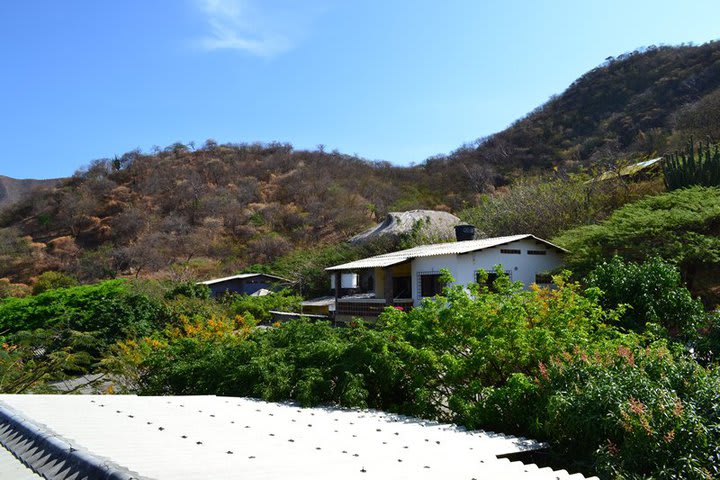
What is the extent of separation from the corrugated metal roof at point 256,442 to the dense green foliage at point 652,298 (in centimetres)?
781

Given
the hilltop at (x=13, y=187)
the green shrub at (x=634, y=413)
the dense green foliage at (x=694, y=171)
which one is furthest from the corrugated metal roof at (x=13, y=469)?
the hilltop at (x=13, y=187)

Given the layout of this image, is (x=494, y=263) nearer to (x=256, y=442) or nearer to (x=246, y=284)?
(x=256, y=442)

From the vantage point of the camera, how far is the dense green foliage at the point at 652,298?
1264cm

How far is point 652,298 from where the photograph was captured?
41.8 feet

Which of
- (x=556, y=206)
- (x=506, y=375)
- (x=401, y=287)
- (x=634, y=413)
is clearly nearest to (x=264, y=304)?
(x=401, y=287)

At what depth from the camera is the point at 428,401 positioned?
762 cm

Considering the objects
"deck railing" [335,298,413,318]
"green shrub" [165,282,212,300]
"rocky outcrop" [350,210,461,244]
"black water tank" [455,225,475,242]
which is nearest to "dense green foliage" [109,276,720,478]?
"deck railing" [335,298,413,318]

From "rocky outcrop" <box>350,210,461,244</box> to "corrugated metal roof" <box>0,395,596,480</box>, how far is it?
25.1 m

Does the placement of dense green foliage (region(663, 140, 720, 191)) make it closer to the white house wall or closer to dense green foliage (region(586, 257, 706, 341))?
the white house wall

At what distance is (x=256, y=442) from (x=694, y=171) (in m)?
23.5

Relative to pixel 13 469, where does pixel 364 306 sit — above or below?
below

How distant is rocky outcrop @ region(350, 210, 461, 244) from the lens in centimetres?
3228

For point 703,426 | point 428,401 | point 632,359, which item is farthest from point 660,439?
point 428,401

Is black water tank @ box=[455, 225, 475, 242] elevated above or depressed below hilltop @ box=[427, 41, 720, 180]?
below
